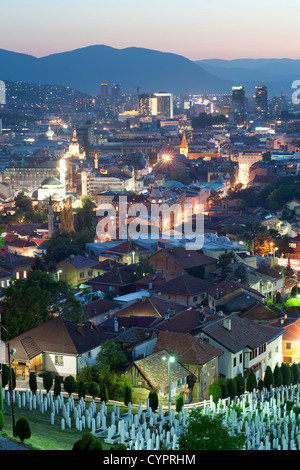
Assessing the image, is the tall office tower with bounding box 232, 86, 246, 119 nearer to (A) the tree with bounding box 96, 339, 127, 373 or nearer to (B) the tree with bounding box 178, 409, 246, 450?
(A) the tree with bounding box 96, 339, 127, 373

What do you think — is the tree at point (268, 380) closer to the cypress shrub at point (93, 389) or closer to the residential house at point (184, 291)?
the cypress shrub at point (93, 389)

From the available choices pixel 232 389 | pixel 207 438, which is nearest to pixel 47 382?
pixel 232 389

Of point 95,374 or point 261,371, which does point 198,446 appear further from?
point 261,371

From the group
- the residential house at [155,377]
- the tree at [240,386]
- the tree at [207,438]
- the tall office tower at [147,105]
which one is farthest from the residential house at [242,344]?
the tall office tower at [147,105]

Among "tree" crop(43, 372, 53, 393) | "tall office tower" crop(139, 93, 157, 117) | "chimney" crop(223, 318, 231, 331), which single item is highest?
"tall office tower" crop(139, 93, 157, 117)

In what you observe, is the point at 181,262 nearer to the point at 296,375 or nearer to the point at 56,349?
the point at 296,375

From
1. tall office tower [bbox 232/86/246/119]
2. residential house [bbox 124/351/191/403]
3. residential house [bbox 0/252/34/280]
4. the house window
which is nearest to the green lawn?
residential house [bbox 124/351/191/403]

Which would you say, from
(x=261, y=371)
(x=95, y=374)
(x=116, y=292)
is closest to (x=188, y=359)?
(x=95, y=374)

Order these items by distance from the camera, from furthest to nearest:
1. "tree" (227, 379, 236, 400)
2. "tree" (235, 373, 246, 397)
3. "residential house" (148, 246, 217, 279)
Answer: "residential house" (148, 246, 217, 279)
"tree" (235, 373, 246, 397)
"tree" (227, 379, 236, 400)

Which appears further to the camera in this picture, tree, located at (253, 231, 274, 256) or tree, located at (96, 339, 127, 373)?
tree, located at (253, 231, 274, 256)
